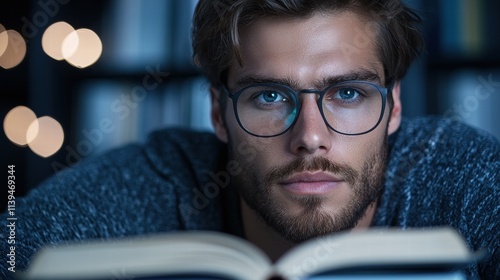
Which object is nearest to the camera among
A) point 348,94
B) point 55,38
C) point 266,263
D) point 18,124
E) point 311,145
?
point 266,263

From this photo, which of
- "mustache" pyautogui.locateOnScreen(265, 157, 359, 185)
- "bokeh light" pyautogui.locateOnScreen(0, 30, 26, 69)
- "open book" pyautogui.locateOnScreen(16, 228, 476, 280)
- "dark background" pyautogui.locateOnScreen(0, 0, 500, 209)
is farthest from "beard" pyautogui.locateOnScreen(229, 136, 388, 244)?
"bokeh light" pyautogui.locateOnScreen(0, 30, 26, 69)

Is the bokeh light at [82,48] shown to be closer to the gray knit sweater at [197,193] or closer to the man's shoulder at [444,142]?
the gray knit sweater at [197,193]

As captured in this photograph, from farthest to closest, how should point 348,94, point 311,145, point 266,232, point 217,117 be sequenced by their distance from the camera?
point 217,117, point 266,232, point 348,94, point 311,145

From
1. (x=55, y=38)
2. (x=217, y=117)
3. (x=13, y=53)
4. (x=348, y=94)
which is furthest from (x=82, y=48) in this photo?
(x=348, y=94)

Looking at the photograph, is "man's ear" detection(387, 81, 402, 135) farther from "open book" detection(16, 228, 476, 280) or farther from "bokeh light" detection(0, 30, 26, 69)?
"bokeh light" detection(0, 30, 26, 69)

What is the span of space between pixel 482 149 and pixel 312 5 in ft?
1.65

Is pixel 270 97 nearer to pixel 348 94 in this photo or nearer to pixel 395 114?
pixel 348 94

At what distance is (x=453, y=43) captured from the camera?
7.00ft

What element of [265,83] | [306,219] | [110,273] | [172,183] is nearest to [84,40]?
[172,183]

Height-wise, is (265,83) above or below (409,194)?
above

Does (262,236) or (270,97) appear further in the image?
(262,236)

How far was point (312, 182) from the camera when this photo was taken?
1.20 metres

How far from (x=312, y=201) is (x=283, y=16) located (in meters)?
0.40

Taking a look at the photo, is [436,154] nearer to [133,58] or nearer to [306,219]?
[306,219]
